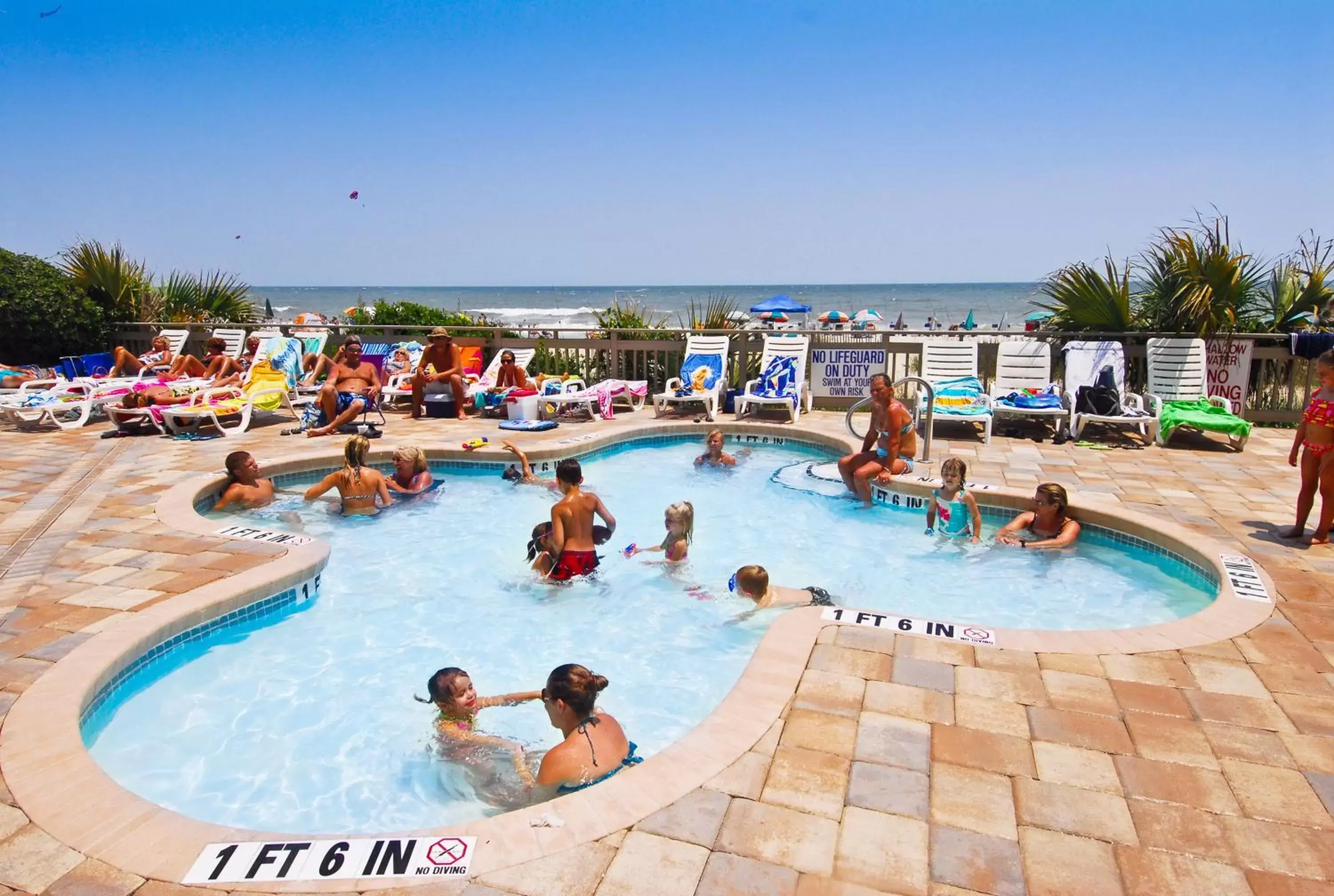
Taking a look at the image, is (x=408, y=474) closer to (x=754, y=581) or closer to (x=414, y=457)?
(x=414, y=457)

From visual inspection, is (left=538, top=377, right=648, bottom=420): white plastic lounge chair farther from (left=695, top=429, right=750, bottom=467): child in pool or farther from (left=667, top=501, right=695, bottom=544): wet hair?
(left=667, top=501, right=695, bottom=544): wet hair

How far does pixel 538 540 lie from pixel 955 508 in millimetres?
3197

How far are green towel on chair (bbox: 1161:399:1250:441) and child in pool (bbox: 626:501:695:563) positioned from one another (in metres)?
5.60

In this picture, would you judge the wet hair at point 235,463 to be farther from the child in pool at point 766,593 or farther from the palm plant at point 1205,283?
the palm plant at point 1205,283

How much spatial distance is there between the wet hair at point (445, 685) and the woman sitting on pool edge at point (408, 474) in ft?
12.9

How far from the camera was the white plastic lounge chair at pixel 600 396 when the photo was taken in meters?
10.2

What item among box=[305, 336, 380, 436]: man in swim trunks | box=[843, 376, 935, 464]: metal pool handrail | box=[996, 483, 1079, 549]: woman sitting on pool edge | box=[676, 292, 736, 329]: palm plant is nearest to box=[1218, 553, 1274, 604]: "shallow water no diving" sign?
box=[996, 483, 1079, 549]: woman sitting on pool edge

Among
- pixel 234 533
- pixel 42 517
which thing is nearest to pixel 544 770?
pixel 234 533

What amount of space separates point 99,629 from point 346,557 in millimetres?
2178

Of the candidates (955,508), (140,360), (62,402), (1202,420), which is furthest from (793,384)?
(140,360)

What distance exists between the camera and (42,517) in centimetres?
596

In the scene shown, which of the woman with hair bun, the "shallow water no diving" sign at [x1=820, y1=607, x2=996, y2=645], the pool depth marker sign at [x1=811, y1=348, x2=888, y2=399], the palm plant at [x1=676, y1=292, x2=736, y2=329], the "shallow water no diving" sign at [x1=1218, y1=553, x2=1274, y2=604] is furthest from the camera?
the palm plant at [x1=676, y1=292, x2=736, y2=329]

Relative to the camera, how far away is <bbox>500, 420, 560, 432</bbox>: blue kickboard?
9.62m

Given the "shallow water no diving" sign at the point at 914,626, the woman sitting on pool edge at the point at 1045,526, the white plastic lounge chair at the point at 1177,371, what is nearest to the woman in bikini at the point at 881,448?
the woman sitting on pool edge at the point at 1045,526
